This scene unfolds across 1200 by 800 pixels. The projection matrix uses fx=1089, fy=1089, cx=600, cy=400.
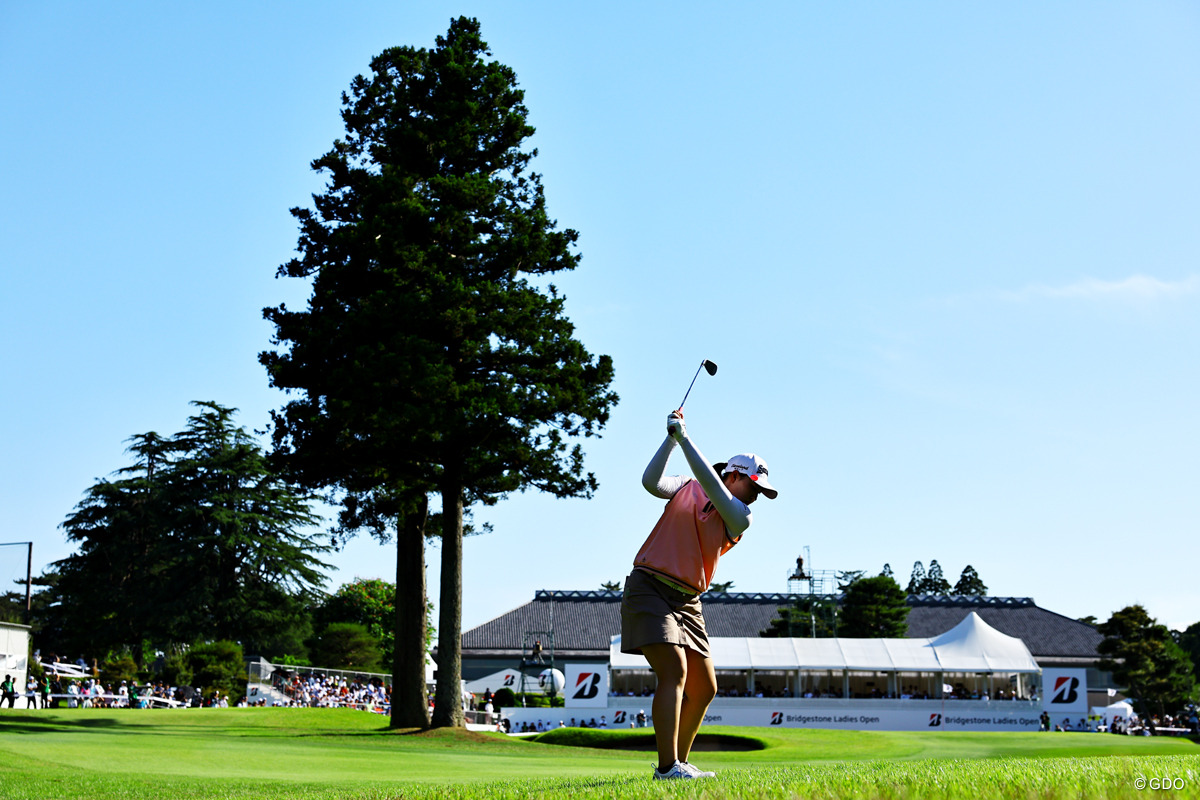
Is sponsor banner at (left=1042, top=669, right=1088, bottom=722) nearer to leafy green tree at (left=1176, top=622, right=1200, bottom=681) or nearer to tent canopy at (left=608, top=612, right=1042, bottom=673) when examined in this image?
tent canopy at (left=608, top=612, right=1042, bottom=673)

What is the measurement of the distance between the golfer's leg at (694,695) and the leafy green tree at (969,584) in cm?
15195

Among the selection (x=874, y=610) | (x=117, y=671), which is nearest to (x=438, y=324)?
(x=117, y=671)

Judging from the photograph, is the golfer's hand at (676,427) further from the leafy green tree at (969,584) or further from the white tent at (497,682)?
the leafy green tree at (969,584)

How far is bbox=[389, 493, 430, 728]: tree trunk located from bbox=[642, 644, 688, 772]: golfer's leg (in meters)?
23.2

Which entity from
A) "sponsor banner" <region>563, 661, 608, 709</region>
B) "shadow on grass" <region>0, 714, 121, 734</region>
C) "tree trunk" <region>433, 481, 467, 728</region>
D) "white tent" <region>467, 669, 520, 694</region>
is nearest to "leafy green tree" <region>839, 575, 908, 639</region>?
"white tent" <region>467, 669, 520, 694</region>

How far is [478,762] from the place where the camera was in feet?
57.6

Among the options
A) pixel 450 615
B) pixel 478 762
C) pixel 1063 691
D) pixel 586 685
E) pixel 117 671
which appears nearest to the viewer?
pixel 478 762

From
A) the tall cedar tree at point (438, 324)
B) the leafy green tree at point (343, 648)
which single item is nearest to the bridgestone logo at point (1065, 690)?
the tall cedar tree at point (438, 324)

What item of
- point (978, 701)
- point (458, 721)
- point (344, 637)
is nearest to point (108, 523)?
point (344, 637)

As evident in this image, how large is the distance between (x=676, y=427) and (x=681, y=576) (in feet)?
3.09

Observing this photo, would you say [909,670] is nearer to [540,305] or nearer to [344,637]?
[540,305]

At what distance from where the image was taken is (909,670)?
155ft
